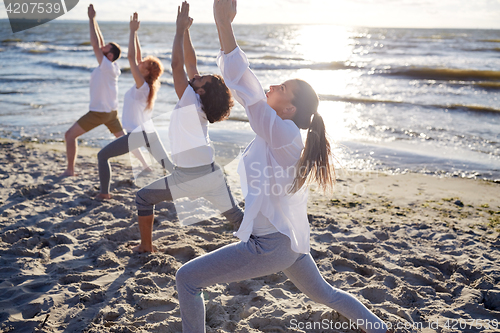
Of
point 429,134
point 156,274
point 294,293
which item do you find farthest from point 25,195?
point 429,134

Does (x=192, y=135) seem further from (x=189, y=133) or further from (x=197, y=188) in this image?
(x=197, y=188)

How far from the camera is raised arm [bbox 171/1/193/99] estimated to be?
2.99m

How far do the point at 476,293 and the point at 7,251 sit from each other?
14.7 feet

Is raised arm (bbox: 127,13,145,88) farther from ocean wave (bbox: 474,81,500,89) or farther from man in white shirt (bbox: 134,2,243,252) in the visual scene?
ocean wave (bbox: 474,81,500,89)

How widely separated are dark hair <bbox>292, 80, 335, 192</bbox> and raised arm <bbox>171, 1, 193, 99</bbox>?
1.35 metres

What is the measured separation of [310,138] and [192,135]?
1.53 meters

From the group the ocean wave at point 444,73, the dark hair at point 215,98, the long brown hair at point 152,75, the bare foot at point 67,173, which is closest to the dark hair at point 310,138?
the dark hair at point 215,98

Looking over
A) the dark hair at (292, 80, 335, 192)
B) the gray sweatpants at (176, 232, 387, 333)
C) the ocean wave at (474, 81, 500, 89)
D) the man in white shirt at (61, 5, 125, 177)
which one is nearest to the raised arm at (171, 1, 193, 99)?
the dark hair at (292, 80, 335, 192)

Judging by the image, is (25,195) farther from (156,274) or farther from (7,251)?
(156,274)

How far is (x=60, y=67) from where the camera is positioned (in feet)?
72.2

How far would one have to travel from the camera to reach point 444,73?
63.8 ft

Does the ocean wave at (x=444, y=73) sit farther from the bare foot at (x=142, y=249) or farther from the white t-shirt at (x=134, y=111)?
the bare foot at (x=142, y=249)

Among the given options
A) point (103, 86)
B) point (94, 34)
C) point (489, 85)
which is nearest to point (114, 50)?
point (94, 34)

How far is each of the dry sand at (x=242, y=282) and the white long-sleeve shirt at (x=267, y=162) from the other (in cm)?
115
